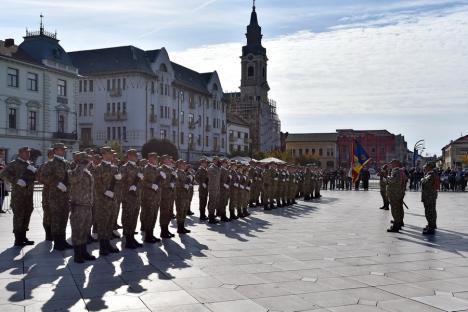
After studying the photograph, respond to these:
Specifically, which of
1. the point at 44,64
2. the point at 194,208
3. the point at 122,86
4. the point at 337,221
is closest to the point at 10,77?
the point at 44,64

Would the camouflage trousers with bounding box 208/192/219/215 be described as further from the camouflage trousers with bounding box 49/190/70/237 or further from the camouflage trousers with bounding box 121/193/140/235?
the camouflage trousers with bounding box 49/190/70/237

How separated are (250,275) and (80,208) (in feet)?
11.1

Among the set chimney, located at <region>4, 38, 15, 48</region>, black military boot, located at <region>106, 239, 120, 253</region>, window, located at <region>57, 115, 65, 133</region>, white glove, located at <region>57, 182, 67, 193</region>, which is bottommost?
A: black military boot, located at <region>106, 239, 120, 253</region>

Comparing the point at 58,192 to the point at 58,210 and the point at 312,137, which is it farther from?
the point at 312,137

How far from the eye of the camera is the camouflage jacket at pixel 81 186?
9.25 metres

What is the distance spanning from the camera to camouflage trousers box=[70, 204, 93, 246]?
360 inches

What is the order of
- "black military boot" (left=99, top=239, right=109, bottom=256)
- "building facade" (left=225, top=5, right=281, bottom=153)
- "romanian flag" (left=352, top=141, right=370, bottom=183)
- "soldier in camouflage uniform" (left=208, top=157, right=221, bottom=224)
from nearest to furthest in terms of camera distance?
"black military boot" (left=99, top=239, right=109, bottom=256)
"soldier in camouflage uniform" (left=208, top=157, right=221, bottom=224)
"romanian flag" (left=352, top=141, right=370, bottom=183)
"building facade" (left=225, top=5, right=281, bottom=153)

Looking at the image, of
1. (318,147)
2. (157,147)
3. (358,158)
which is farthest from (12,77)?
(318,147)

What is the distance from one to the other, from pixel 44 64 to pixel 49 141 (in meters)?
7.41

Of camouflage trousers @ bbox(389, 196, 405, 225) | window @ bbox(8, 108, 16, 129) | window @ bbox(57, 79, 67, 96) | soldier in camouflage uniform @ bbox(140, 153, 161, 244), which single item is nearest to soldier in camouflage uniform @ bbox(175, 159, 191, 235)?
soldier in camouflage uniform @ bbox(140, 153, 161, 244)

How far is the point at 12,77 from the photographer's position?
44906mm

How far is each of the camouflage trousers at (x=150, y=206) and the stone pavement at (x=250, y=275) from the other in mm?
665

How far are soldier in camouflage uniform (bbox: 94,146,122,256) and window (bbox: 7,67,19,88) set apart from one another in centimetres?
3858

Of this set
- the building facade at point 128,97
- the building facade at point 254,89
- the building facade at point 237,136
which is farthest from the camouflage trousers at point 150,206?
the building facade at point 254,89
